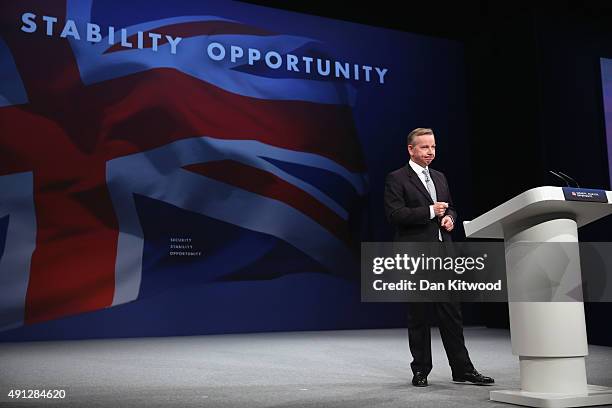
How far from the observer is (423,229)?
295 centimetres

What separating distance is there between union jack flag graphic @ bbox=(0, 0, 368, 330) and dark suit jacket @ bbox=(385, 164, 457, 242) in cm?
348

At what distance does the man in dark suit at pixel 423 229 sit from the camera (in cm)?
290

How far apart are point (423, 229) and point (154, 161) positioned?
12.3ft

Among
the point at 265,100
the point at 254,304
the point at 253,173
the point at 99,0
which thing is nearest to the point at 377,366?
the point at 254,304

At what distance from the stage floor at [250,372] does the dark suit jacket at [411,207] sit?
2.20ft

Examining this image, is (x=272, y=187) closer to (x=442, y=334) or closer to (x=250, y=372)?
(x=250, y=372)

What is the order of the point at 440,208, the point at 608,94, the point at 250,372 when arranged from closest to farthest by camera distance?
the point at 440,208, the point at 250,372, the point at 608,94

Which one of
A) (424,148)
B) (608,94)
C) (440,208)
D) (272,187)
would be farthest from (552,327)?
(272,187)

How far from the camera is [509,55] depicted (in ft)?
22.3

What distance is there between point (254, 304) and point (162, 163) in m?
1.60

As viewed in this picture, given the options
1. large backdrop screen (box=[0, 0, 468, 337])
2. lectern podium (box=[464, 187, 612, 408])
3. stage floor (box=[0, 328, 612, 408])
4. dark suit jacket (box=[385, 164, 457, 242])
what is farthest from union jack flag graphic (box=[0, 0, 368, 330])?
lectern podium (box=[464, 187, 612, 408])

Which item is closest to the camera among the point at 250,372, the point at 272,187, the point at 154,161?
→ the point at 250,372

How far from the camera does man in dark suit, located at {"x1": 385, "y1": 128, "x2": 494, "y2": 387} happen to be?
2.90 m

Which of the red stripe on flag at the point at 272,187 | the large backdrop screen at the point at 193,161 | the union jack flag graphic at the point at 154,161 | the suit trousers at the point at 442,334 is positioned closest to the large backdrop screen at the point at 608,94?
the large backdrop screen at the point at 193,161
